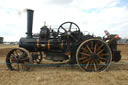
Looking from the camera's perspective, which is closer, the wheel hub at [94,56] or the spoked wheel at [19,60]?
the wheel hub at [94,56]

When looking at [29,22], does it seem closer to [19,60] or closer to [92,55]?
[19,60]

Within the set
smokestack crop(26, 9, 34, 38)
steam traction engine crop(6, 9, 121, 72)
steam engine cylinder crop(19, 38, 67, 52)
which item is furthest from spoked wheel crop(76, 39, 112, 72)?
smokestack crop(26, 9, 34, 38)

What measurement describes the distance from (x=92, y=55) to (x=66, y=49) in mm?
1265

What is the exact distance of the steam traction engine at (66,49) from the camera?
5414mm

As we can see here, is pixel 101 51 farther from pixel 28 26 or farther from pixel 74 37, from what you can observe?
pixel 28 26

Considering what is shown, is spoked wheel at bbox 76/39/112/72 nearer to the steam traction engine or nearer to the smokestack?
the steam traction engine

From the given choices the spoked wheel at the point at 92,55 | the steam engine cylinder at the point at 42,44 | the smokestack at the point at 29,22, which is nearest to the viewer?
the spoked wheel at the point at 92,55

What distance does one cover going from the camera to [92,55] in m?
5.39

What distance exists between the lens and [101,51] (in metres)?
5.44

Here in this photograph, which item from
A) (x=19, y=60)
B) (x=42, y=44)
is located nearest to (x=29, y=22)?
(x=42, y=44)

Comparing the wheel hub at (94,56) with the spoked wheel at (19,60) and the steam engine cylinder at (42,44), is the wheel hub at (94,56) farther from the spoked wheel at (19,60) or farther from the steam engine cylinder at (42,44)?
the spoked wheel at (19,60)

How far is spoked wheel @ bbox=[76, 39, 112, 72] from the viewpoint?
5.36m

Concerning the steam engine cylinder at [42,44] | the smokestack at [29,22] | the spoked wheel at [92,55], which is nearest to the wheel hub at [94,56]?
the spoked wheel at [92,55]

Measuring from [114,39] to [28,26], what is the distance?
4385 millimetres
